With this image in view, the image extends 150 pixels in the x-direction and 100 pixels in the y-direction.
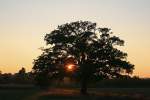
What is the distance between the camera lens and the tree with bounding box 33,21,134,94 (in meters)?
70.2

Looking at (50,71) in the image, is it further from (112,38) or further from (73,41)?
(112,38)

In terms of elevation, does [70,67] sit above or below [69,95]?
above

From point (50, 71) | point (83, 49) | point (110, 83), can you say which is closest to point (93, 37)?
point (83, 49)

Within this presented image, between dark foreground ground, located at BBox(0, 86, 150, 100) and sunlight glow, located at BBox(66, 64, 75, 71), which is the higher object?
sunlight glow, located at BBox(66, 64, 75, 71)

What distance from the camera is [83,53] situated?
2783 inches

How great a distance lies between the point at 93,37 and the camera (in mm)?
71000

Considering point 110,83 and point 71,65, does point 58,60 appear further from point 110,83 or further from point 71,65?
point 110,83

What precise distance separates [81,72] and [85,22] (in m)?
7.57

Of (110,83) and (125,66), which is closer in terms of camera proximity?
(125,66)

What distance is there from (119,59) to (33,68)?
12585mm

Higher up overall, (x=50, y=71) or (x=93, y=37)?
(x=93, y=37)

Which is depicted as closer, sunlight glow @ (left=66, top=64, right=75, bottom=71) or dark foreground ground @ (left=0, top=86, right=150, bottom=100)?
dark foreground ground @ (left=0, top=86, right=150, bottom=100)

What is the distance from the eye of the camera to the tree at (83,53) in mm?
70250

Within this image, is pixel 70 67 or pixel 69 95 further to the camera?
pixel 70 67
